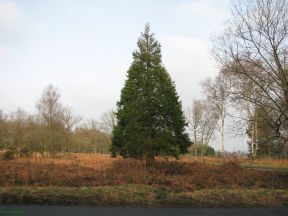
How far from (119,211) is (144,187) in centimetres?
389

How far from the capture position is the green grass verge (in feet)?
41.9

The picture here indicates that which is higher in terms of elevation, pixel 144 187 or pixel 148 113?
pixel 148 113

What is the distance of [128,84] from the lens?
32062 millimetres

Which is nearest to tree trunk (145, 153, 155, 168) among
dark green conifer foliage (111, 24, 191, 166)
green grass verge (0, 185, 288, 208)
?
dark green conifer foliage (111, 24, 191, 166)

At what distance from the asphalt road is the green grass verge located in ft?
2.67

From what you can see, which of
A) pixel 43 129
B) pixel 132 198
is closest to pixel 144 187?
pixel 132 198

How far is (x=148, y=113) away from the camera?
98.7 ft

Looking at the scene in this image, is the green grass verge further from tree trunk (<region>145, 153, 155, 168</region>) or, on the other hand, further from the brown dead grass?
tree trunk (<region>145, 153, 155, 168</region>)

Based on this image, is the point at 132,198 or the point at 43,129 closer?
the point at 132,198

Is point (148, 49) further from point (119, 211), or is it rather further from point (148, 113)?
point (119, 211)

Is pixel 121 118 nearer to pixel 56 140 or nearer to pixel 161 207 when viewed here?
pixel 161 207

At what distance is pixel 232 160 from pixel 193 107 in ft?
182

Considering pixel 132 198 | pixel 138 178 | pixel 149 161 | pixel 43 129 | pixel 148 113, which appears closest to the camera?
pixel 132 198

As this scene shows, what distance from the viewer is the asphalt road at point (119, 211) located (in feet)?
35.8
